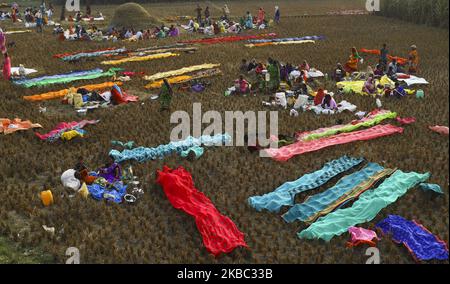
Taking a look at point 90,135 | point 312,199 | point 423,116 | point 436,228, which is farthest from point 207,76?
point 436,228

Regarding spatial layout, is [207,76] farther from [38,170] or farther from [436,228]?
[436,228]

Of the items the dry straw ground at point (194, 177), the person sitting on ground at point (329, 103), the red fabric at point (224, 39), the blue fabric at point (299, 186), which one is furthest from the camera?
the red fabric at point (224, 39)

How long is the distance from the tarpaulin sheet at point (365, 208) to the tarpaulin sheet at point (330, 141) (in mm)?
2226

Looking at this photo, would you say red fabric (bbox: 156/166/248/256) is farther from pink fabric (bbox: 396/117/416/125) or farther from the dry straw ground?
pink fabric (bbox: 396/117/416/125)

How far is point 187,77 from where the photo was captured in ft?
63.1

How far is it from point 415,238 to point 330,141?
4.65m

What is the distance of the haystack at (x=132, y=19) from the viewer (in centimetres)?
3306

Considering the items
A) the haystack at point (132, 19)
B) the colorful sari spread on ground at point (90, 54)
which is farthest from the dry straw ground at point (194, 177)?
the haystack at point (132, 19)

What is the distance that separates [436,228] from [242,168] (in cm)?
451

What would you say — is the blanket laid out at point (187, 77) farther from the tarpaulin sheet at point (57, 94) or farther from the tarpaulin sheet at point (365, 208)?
the tarpaulin sheet at point (365, 208)

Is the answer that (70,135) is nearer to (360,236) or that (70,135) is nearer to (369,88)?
(360,236)

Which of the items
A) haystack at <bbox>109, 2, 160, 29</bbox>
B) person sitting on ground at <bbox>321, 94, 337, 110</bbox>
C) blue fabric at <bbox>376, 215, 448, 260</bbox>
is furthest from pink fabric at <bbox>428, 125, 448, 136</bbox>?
haystack at <bbox>109, 2, 160, 29</bbox>

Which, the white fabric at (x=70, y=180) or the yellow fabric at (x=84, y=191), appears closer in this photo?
the yellow fabric at (x=84, y=191)
